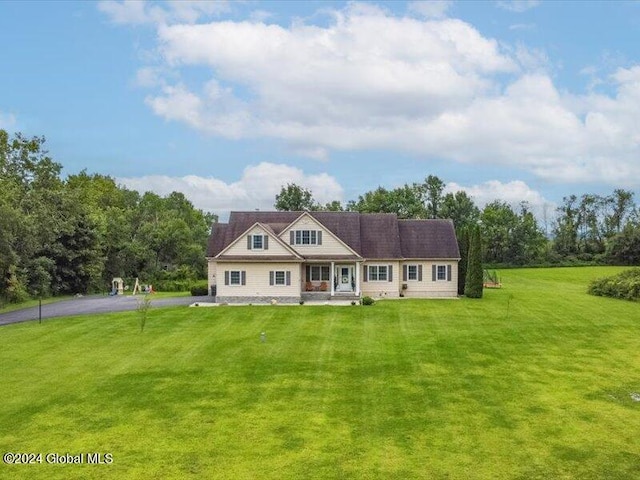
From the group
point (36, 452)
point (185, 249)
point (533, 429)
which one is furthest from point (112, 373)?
point (185, 249)

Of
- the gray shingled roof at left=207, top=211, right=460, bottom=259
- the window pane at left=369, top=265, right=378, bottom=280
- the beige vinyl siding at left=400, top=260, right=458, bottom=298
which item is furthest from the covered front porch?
the beige vinyl siding at left=400, top=260, right=458, bottom=298

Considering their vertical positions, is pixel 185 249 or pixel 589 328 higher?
pixel 185 249

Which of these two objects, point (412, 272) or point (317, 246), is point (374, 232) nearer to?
point (412, 272)

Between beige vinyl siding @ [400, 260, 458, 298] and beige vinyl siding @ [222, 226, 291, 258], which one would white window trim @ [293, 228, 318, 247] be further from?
beige vinyl siding @ [400, 260, 458, 298]

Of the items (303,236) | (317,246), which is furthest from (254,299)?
(317,246)

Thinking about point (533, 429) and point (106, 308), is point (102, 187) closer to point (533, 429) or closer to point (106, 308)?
point (106, 308)

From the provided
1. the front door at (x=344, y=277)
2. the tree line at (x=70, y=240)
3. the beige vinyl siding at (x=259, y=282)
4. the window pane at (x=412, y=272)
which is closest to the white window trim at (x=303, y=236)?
the beige vinyl siding at (x=259, y=282)
